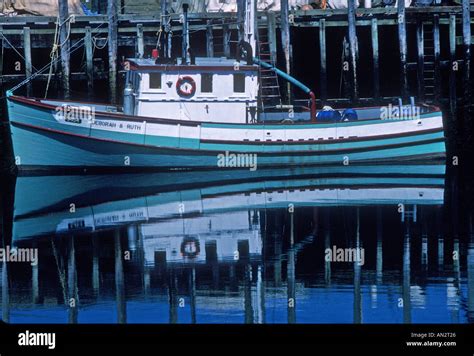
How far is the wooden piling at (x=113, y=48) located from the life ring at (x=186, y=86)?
3.21m

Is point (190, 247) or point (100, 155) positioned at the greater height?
point (100, 155)

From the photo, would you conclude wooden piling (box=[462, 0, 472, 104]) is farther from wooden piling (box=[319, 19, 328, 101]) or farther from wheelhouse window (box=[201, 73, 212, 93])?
wheelhouse window (box=[201, 73, 212, 93])

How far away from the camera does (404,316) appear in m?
16.5

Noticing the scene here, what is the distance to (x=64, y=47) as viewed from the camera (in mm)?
34781

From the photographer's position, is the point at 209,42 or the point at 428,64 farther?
the point at 428,64

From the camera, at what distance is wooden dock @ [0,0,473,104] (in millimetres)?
35375

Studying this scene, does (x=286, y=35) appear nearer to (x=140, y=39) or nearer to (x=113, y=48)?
(x=140, y=39)

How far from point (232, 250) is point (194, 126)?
1117 cm

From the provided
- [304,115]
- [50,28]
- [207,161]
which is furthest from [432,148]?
[50,28]

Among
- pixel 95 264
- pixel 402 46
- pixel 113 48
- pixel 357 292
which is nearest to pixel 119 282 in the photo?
pixel 95 264

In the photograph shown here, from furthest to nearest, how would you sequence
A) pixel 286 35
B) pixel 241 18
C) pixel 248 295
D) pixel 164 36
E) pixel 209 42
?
pixel 209 42, pixel 286 35, pixel 241 18, pixel 164 36, pixel 248 295

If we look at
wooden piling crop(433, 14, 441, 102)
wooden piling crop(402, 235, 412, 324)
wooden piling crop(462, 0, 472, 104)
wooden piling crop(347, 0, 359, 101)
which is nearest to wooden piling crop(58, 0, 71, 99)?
wooden piling crop(347, 0, 359, 101)

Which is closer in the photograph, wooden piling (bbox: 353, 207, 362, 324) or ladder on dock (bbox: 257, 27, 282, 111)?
wooden piling (bbox: 353, 207, 362, 324)

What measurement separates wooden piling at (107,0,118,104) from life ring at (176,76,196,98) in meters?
3.21
